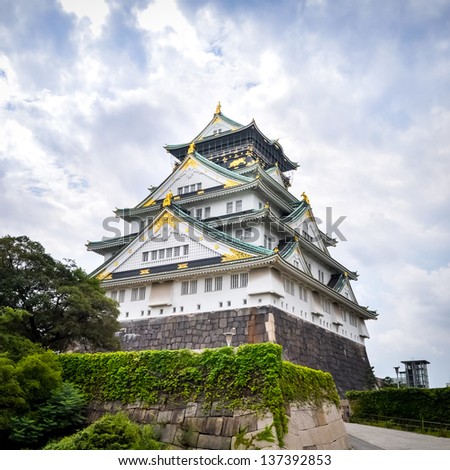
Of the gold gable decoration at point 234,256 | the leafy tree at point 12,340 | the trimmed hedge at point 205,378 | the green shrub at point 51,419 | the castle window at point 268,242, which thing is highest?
the castle window at point 268,242

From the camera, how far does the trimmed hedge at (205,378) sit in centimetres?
1288

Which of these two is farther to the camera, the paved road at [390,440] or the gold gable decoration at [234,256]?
the gold gable decoration at [234,256]

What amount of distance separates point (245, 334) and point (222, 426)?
1361 centimetres

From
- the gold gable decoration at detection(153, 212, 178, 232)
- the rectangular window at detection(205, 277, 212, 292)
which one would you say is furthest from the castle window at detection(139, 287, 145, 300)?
the rectangular window at detection(205, 277, 212, 292)

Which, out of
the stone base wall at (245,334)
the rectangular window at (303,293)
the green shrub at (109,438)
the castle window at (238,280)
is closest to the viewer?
the green shrub at (109,438)

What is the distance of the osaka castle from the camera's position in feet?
89.7

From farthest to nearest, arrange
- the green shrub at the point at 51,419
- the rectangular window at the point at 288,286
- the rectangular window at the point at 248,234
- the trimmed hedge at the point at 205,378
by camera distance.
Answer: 1. the rectangular window at the point at 248,234
2. the rectangular window at the point at 288,286
3. the green shrub at the point at 51,419
4. the trimmed hedge at the point at 205,378

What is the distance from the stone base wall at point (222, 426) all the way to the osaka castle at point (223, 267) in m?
11.1

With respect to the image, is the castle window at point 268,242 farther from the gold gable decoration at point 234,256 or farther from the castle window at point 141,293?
→ the castle window at point 141,293

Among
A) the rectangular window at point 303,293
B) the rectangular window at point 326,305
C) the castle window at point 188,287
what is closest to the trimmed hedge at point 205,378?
the castle window at point 188,287

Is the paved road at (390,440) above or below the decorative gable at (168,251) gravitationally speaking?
below

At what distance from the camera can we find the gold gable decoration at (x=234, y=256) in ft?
90.3

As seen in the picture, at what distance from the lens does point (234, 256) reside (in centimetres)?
2791
